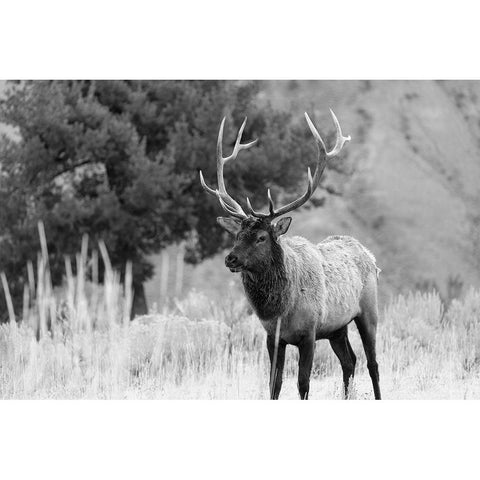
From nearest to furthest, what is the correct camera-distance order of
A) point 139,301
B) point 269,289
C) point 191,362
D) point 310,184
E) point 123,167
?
point 269,289 → point 310,184 → point 191,362 → point 123,167 → point 139,301

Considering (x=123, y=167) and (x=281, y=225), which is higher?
(x=123, y=167)

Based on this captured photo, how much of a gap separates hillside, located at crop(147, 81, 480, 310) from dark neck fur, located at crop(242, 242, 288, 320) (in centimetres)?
1148

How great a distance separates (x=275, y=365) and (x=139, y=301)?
7.17 metres

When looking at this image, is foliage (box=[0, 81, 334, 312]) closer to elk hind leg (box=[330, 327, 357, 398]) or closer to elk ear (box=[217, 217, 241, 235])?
elk hind leg (box=[330, 327, 357, 398])

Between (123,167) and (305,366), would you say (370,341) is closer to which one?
(305,366)

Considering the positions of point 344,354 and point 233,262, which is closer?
point 233,262

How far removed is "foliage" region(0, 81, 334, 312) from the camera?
11.4m

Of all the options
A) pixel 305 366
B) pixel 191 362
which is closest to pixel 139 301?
pixel 191 362

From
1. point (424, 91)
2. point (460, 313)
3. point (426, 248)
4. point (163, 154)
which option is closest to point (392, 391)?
point (460, 313)

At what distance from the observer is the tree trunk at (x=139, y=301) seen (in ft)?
40.0

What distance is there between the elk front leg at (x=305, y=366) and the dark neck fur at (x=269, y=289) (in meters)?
0.24

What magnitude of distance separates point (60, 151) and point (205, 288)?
6285 millimetres

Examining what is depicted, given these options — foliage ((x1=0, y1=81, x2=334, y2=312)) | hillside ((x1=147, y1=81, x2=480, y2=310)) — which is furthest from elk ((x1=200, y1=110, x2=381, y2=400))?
hillside ((x1=147, y1=81, x2=480, y2=310))

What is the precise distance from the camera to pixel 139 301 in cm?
1235
